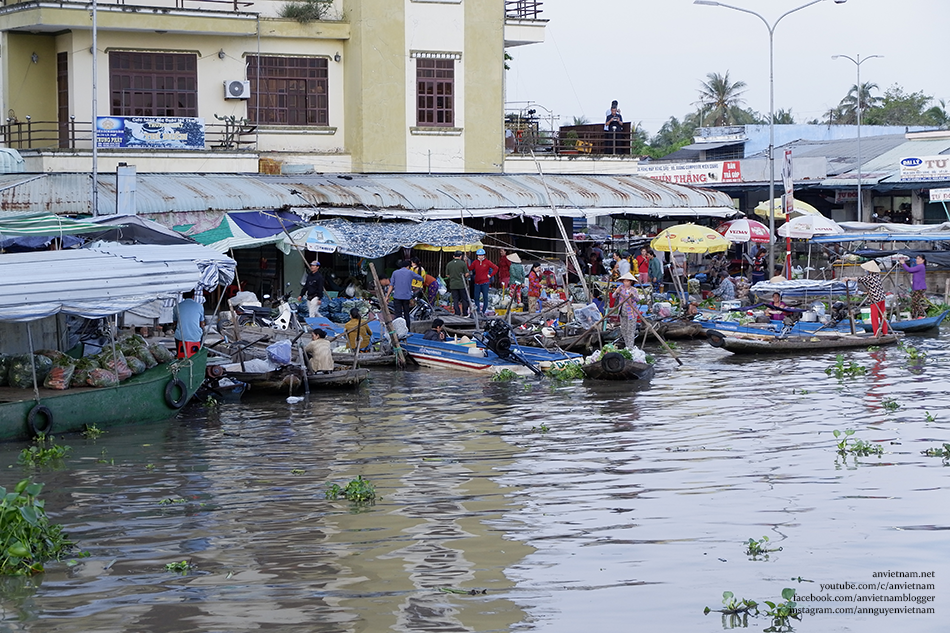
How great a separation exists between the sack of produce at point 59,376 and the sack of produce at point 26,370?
0.50 ft

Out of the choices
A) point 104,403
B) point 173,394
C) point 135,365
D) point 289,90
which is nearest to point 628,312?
point 173,394

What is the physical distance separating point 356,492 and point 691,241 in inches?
841

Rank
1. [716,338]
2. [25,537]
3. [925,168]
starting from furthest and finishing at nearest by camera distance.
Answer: [925,168], [716,338], [25,537]

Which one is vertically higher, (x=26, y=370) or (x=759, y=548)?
(x=26, y=370)

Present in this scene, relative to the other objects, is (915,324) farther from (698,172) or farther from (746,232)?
(698,172)

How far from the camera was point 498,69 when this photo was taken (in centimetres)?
3472

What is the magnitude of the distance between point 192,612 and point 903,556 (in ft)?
18.5

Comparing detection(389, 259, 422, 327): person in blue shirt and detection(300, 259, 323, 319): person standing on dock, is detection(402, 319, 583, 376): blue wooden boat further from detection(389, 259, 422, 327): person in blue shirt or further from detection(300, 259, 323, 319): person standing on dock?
detection(300, 259, 323, 319): person standing on dock

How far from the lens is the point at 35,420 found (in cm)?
1538

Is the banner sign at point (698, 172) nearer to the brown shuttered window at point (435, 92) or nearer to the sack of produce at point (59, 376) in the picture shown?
the brown shuttered window at point (435, 92)

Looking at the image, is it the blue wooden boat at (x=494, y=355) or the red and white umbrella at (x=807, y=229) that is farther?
the red and white umbrella at (x=807, y=229)

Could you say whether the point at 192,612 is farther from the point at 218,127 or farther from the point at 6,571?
the point at 218,127

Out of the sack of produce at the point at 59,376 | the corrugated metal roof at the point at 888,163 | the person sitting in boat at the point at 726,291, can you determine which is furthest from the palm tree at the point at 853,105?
the sack of produce at the point at 59,376

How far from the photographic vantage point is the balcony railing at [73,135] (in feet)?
95.1
